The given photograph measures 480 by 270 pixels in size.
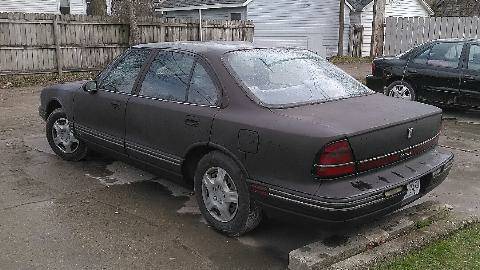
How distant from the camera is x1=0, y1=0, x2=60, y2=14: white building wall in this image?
2136 cm

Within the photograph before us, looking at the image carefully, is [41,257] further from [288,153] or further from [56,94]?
[56,94]

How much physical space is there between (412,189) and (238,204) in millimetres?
1382

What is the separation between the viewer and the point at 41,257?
377cm

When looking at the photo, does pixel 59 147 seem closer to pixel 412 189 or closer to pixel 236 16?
pixel 412 189

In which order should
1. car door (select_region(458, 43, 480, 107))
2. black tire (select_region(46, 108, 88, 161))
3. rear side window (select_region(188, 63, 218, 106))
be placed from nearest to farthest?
1. rear side window (select_region(188, 63, 218, 106))
2. black tire (select_region(46, 108, 88, 161))
3. car door (select_region(458, 43, 480, 107))

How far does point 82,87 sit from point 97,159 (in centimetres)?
107

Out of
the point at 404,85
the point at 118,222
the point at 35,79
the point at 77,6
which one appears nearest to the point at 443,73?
the point at 404,85

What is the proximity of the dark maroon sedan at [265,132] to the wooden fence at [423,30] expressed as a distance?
55.3 ft

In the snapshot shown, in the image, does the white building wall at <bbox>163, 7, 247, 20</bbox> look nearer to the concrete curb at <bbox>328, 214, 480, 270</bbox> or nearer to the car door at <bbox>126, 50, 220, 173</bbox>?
the car door at <bbox>126, 50, 220, 173</bbox>

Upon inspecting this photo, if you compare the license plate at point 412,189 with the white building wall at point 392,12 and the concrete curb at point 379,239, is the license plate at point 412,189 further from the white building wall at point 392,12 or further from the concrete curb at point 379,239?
the white building wall at point 392,12

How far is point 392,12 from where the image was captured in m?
27.4

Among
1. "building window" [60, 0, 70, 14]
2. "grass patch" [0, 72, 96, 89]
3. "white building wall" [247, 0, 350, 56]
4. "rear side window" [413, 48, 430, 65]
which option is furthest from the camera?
"white building wall" [247, 0, 350, 56]

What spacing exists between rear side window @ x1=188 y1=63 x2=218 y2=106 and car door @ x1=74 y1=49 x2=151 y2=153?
889mm

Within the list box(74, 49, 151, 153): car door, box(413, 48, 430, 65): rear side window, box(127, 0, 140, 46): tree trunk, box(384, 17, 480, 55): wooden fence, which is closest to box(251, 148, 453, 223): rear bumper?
box(74, 49, 151, 153): car door
